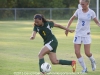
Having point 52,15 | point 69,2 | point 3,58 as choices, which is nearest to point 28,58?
point 3,58

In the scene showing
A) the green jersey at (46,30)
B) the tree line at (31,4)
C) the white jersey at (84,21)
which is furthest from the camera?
the tree line at (31,4)

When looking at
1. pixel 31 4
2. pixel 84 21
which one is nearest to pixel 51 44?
pixel 84 21

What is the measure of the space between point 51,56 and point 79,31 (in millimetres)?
1163

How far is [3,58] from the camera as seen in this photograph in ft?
47.2

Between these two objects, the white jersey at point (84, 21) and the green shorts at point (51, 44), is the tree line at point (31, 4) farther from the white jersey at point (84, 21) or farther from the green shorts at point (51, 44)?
the green shorts at point (51, 44)

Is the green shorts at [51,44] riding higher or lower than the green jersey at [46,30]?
lower

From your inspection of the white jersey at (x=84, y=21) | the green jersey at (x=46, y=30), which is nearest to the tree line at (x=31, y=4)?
the white jersey at (x=84, y=21)

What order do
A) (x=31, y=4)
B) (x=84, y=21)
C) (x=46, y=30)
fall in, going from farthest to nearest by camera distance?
(x=31, y=4) → (x=84, y=21) → (x=46, y=30)

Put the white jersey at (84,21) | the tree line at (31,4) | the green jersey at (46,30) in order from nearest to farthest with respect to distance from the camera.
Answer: the green jersey at (46,30) < the white jersey at (84,21) < the tree line at (31,4)

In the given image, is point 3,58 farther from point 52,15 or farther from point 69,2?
point 69,2

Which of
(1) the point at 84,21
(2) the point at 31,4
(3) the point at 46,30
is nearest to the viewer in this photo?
(3) the point at 46,30

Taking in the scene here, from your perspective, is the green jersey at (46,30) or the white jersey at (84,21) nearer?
the green jersey at (46,30)

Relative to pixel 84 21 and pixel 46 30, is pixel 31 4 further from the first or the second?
pixel 46 30

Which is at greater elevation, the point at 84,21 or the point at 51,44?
the point at 84,21
